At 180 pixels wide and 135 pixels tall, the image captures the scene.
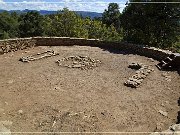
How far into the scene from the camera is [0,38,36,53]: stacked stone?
1600cm

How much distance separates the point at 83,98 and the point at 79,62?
4786 mm

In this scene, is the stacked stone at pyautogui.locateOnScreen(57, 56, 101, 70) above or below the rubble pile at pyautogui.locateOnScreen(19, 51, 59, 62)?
above

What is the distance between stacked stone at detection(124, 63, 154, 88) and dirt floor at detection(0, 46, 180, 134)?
0.25m

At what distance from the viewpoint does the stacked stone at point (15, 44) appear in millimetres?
16000

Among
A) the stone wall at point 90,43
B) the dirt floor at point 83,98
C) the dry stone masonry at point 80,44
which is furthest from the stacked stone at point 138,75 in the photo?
the stone wall at point 90,43

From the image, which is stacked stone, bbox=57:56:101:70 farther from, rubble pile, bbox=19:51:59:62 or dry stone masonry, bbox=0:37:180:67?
dry stone masonry, bbox=0:37:180:67

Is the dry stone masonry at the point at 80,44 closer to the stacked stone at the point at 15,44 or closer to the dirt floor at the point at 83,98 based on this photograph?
the stacked stone at the point at 15,44

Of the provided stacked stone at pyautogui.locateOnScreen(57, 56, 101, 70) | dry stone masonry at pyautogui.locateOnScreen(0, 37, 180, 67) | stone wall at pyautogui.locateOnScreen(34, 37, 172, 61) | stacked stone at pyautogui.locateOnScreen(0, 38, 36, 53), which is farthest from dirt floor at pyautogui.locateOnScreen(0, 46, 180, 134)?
stone wall at pyautogui.locateOnScreen(34, 37, 172, 61)

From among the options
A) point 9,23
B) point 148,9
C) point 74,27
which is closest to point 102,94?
point 148,9

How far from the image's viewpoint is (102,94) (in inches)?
398

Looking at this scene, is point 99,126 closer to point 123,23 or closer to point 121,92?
point 121,92

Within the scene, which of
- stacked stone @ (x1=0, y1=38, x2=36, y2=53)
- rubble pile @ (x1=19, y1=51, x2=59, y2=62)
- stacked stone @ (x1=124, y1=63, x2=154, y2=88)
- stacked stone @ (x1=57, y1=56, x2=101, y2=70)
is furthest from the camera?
stacked stone @ (x1=0, y1=38, x2=36, y2=53)

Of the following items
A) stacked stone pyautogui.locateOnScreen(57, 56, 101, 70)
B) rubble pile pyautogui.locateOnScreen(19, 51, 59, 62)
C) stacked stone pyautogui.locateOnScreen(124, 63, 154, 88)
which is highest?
stacked stone pyautogui.locateOnScreen(124, 63, 154, 88)

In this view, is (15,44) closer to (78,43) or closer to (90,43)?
(78,43)
